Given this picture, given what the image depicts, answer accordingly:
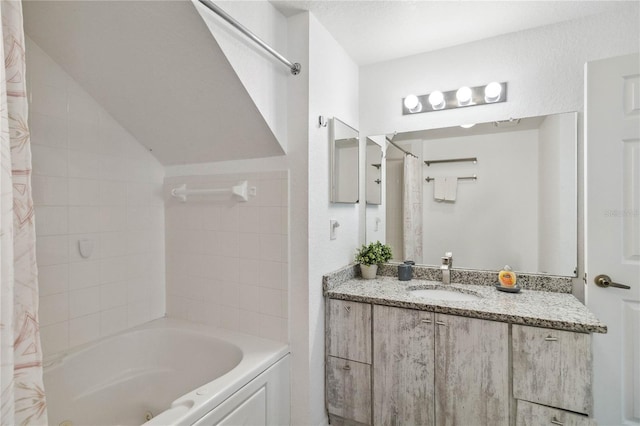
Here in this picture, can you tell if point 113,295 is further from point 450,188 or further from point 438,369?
point 450,188

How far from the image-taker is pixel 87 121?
1862mm

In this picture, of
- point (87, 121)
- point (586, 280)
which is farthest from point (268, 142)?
point (586, 280)

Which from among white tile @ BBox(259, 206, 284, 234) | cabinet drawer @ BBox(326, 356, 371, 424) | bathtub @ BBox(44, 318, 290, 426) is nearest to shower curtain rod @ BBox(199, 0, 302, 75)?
white tile @ BBox(259, 206, 284, 234)

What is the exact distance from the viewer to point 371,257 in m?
2.26

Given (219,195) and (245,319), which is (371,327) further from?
(219,195)

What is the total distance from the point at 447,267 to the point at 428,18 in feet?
5.04

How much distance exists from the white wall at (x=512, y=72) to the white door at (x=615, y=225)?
0.19 meters

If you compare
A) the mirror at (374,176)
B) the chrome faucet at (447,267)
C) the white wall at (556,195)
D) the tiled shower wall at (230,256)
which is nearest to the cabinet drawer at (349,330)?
the tiled shower wall at (230,256)

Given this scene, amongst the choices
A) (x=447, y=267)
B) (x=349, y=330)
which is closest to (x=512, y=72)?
(x=447, y=267)

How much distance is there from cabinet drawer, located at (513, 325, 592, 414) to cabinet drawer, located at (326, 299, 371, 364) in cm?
73

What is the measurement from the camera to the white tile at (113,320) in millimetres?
1938

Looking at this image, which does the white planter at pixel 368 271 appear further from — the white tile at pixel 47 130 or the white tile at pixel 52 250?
the white tile at pixel 47 130

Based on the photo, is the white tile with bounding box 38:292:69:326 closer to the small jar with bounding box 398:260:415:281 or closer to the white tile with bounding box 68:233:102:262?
the white tile with bounding box 68:233:102:262

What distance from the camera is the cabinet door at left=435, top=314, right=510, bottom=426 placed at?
5.06ft
